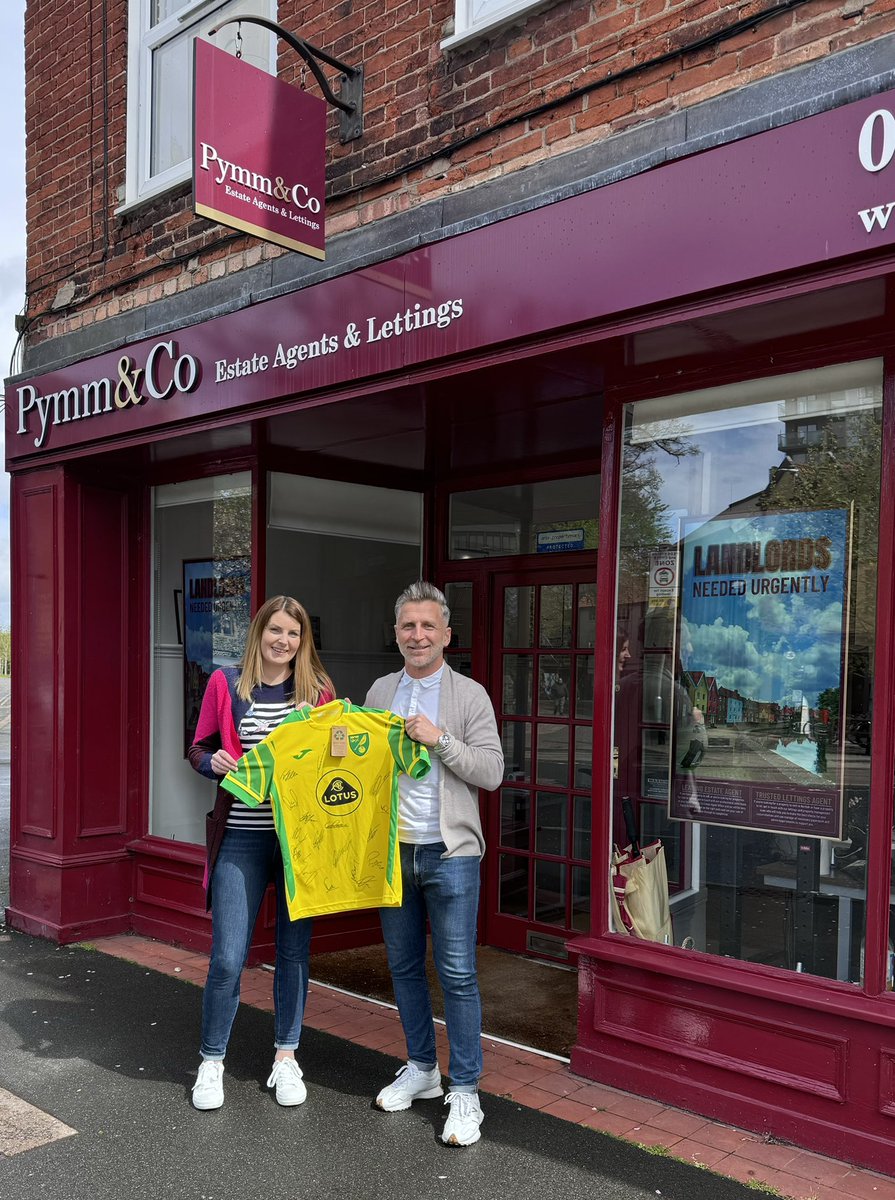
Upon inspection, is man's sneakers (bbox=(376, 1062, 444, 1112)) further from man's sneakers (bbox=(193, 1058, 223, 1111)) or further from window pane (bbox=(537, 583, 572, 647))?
window pane (bbox=(537, 583, 572, 647))

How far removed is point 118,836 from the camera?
6.57 meters

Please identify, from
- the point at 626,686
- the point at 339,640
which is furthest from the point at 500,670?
the point at 626,686

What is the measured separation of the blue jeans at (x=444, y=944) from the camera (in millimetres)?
3656

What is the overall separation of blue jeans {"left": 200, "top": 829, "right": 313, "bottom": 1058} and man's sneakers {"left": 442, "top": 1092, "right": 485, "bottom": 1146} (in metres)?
0.71

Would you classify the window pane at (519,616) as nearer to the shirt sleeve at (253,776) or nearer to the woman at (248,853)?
the woman at (248,853)

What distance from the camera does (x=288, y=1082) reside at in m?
3.94

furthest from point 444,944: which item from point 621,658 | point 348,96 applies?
point 348,96

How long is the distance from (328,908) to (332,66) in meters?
4.04

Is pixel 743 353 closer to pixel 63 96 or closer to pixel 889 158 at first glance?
pixel 889 158

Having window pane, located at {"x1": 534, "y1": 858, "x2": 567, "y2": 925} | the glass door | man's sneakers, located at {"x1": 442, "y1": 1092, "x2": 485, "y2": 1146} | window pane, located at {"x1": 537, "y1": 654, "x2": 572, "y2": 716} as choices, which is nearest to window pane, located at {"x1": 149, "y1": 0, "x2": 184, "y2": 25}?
the glass door

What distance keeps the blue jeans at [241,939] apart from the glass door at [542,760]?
6.79 feet

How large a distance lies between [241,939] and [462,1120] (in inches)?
40.4

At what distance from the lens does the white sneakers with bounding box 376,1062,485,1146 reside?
360cm

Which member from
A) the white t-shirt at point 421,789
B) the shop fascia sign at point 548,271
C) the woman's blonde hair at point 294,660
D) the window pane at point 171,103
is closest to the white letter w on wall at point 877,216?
the shop fascia sign at point 548,271
